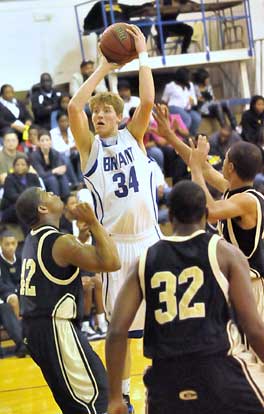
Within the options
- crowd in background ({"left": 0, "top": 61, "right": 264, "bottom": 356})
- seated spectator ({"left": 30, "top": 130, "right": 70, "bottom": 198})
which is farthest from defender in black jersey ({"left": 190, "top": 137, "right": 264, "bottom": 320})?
seated spectator ({"left": 30, "top": 130, "right": 70, "bottom": 198})

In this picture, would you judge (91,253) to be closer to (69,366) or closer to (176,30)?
(69,366)

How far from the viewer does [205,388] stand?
3.39 meters

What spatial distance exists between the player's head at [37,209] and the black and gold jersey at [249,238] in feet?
3.90

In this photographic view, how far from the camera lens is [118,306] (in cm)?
350

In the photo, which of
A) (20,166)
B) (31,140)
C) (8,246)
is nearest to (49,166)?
(31,140)

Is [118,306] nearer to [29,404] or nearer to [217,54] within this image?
[29,404]

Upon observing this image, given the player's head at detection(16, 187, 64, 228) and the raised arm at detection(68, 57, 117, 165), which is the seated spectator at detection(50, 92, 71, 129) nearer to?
the raised arm at detection(68, 57, 117, 165)

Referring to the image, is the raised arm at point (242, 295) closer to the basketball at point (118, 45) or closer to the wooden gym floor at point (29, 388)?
the basketball at point (118, 45)

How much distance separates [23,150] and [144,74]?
252 inches

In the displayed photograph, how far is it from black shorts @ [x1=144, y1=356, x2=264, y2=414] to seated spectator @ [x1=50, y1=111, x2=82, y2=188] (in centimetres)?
804

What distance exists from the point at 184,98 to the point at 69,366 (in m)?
9.48

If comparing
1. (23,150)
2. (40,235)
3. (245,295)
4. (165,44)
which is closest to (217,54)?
(165,44)

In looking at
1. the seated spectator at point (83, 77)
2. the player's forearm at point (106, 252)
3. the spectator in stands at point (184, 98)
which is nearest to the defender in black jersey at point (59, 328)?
the player's forearm at point (106, 252)

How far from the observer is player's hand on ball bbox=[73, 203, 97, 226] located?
3957 mm
